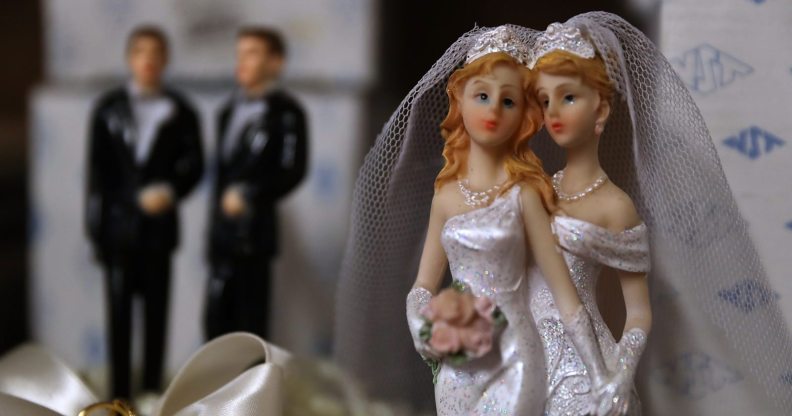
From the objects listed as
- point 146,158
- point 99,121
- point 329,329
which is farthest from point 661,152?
point 99,121

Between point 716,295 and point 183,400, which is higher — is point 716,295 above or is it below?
above

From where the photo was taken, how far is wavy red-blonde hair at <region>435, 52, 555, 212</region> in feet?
2.46

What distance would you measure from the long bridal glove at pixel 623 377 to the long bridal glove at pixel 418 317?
0.13 m

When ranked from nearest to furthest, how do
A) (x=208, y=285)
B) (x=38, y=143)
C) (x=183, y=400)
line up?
(x=183, y=400)
(x=208, y=285)
(x=38, y=143)

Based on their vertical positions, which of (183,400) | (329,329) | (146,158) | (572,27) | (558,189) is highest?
(572,27)

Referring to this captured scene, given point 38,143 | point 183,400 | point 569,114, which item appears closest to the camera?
point 569,114

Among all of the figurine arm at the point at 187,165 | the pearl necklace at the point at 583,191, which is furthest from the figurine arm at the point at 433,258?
the figurine arm at the point at 187,165

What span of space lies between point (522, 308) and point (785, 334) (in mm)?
281

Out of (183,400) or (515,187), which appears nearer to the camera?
(515,187)

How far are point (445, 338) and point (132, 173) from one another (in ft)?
2.68

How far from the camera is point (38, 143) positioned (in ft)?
4.96

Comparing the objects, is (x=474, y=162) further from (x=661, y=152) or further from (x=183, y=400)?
(x=183, y=400)

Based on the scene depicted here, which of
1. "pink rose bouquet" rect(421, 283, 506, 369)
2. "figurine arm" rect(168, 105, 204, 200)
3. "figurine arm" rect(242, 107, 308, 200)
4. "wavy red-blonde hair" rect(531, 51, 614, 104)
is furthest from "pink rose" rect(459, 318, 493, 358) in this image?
"figurine arm" rect(168, 105, 204, 200)

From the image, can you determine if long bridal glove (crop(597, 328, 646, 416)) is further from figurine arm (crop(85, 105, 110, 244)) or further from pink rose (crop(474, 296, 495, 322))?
figurine arm (crop(85, 105, 110, 244))
